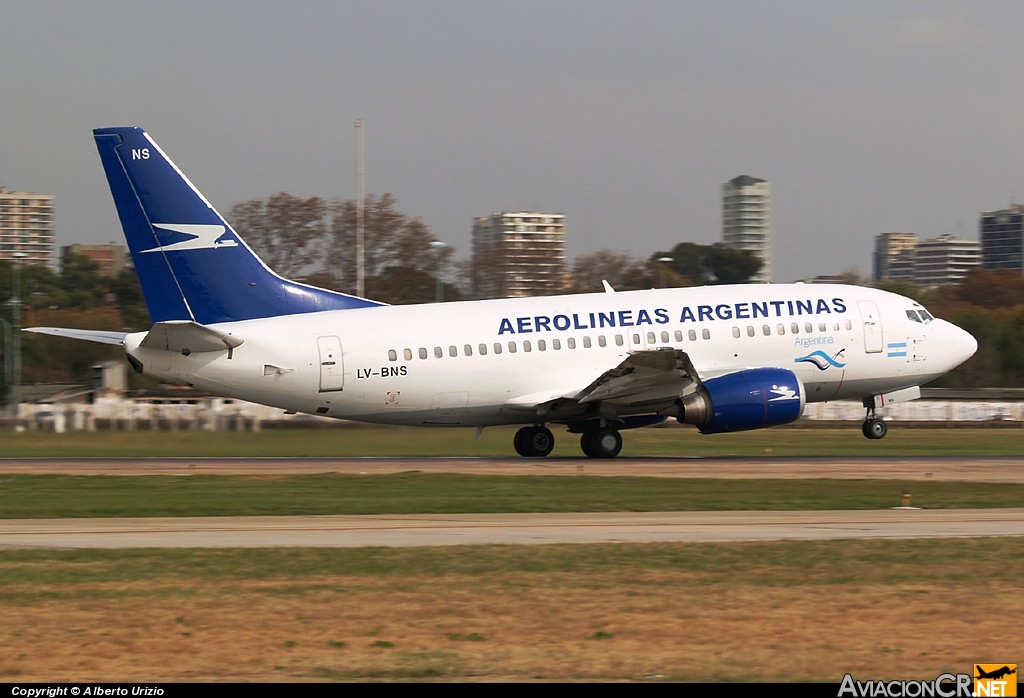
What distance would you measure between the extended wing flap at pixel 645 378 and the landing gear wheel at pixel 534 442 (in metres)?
2.05

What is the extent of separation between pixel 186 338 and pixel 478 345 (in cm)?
774

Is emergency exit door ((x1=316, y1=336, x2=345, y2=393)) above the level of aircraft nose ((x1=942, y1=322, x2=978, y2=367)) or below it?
below

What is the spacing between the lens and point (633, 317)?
120ft

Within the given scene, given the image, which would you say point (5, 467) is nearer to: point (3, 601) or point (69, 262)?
point (3, 601)

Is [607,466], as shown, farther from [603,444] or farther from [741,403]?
[741,403]

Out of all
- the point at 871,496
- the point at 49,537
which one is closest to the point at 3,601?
the point at 49,537

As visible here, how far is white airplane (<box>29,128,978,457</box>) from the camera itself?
3353 centimetres

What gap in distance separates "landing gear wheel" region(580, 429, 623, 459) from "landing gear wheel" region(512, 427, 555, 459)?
1.15 m

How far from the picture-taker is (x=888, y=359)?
3884 centimetres

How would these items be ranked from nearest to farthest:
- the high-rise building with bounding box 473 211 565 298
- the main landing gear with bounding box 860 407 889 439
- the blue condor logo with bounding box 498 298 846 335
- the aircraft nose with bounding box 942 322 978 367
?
the blue condor logo with bounding box 498 298 846 335 < the main landing gear with bounding box 860 407 889 439 < the aircraft nose with bounding box 942 322 978 367 < the high-rise building with bounding box 473 211 565 298

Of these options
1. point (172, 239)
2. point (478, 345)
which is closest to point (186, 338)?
point (172, 239)

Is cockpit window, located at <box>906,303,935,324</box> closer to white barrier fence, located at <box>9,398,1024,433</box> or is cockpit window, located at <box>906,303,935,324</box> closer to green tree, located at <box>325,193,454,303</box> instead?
white barrier fence, located at <box>9,398,1024,433</box>

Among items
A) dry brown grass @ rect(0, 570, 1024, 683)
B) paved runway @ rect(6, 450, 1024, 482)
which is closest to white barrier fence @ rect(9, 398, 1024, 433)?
paved runway @ rect(6, 450, 1024, 482)

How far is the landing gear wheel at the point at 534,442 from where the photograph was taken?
122 ft
